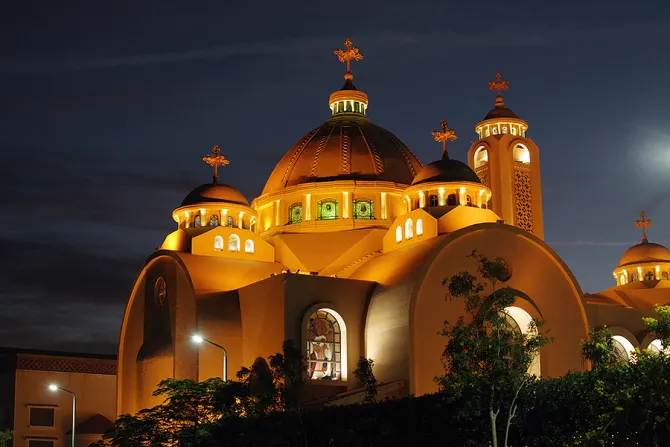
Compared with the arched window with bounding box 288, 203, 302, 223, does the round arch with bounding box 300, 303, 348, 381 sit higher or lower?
lower

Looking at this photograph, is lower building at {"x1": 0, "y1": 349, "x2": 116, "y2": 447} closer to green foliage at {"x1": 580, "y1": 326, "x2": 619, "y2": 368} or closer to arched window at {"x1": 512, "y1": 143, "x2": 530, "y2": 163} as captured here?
arched window at {"x1": 512, "y1": 143, "x2": 530, "y2": 163}

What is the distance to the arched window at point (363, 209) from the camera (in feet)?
145

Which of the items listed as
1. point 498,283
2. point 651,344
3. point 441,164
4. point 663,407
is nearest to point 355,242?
point 441,164

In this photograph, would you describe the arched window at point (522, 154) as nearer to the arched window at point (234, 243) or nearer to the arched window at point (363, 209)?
the arched window at point (363, 209)

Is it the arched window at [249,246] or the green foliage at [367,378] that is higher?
the arched window at [249,246]

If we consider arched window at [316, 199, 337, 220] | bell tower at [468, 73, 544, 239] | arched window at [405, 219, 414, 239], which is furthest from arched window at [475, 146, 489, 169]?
arched window at [405, 219, 414, 239]

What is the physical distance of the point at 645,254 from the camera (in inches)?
1970

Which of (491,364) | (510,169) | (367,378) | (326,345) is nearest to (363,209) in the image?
(510,169)

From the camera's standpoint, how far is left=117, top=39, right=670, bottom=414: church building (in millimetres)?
36188

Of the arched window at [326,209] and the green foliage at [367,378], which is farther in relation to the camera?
the arched window at [326,209]

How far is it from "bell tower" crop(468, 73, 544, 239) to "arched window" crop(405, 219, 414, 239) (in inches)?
213

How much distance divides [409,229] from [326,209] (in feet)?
18.1

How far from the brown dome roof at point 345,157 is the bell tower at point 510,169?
3.15 m

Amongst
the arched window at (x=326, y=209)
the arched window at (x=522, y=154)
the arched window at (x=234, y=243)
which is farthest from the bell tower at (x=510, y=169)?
the arched window at (x=234, y=243)
